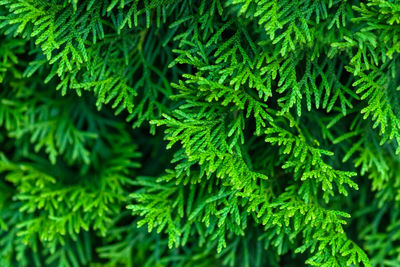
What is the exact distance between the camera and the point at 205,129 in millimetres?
1742

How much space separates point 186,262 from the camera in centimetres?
226

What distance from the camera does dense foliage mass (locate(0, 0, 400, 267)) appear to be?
171 cm

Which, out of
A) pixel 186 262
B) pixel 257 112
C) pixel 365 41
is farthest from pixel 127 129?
pixel 365 41

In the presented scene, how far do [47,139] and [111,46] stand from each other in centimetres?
59

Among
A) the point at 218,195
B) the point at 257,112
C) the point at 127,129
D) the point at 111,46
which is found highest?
the point at 111,46

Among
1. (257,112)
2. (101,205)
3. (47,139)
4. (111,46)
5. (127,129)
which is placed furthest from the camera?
(127,129)

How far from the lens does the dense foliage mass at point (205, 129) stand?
1.71 m

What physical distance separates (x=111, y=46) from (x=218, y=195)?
73 centimetres

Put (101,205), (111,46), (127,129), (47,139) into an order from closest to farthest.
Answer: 1. (111,46)
2. (101,205)
3. (47,139)
4. (127,129)

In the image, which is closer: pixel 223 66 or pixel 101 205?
pixel 223 66

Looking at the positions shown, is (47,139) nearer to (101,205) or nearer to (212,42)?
(101,205)

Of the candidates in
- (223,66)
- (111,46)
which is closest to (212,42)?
(223,66)

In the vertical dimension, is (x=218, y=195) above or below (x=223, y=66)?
below

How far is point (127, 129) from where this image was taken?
2.44 metres
